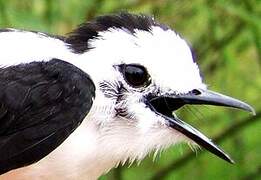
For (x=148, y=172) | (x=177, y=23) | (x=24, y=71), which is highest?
(x=177, y=23)

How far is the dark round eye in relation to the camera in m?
2.25

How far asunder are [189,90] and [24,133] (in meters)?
0.43

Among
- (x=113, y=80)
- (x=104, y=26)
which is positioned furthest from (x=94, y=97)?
(x=104, y=26)

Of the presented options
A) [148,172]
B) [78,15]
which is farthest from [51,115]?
[148,172]

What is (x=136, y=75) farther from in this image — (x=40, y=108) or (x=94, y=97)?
(x=40, y=108)

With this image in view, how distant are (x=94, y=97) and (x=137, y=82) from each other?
4.7 inches

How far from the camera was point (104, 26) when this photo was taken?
2.30 metres

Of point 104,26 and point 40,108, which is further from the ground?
point 104,26

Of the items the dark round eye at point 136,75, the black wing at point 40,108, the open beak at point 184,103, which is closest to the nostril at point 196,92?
the open beak at point 184,103

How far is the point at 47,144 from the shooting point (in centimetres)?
221

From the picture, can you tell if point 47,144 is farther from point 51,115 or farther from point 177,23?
point 177,23

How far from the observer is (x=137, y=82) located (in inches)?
89.1

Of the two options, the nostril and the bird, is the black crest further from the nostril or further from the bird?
the nostril

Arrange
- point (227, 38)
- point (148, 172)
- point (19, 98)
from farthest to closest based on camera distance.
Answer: point (148, 172) → point (227, 38) → point (19, 98)
